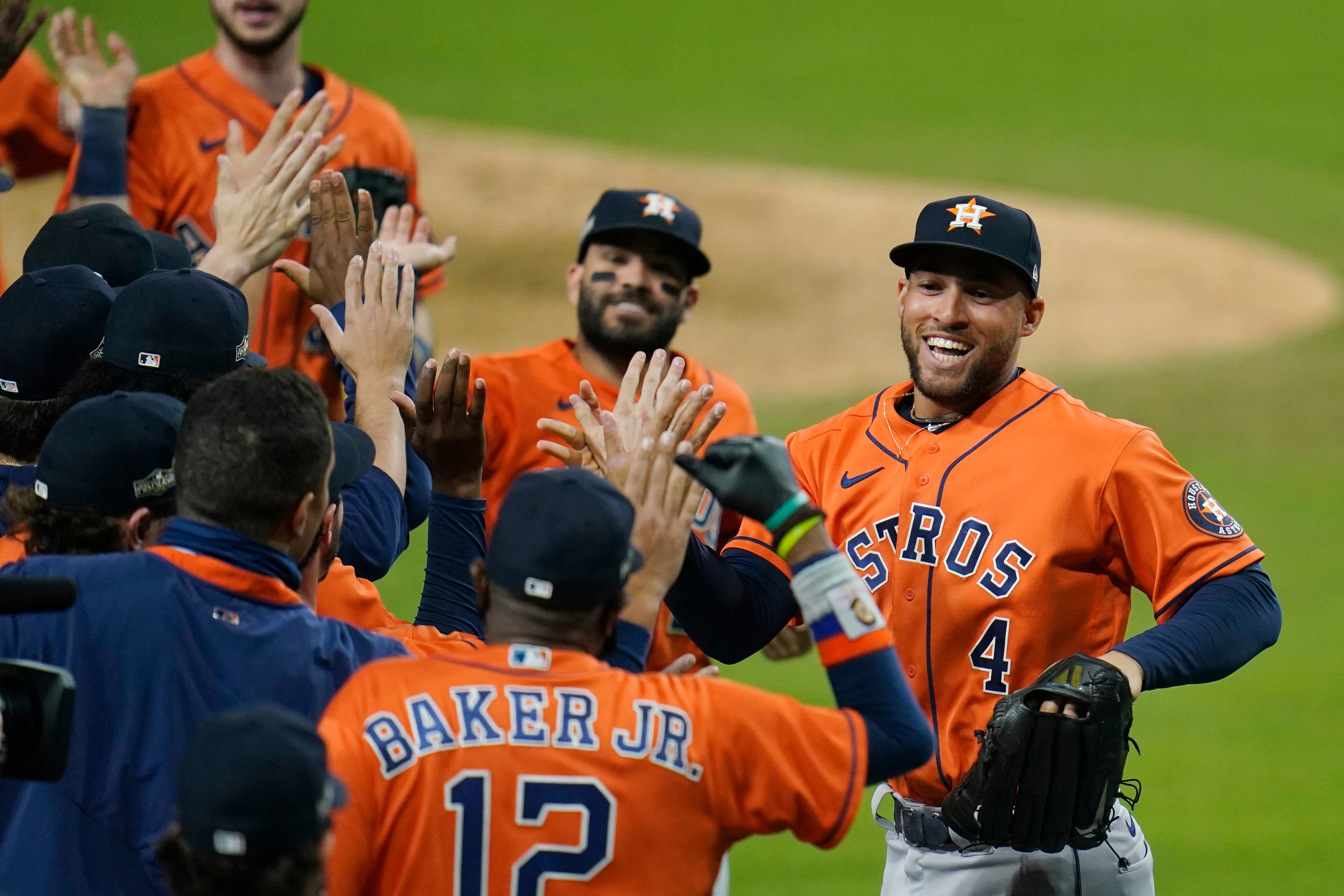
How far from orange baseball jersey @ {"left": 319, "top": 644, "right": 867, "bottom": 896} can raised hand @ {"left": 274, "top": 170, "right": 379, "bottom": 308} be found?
167 centimetres

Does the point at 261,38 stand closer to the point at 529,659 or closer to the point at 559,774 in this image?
the point at 529,659

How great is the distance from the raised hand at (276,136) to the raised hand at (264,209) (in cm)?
3

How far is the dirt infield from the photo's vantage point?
14477 mm

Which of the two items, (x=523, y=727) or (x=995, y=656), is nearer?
(x=523, y=727)

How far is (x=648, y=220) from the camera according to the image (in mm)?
4855

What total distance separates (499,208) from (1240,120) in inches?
497

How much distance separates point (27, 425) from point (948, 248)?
1.92 metres

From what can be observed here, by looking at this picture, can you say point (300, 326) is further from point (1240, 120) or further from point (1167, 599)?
point (1240, 120)

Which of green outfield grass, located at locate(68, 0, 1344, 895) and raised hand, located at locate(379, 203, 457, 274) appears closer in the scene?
raised hand, located at locate(379, 203, 457, 274)

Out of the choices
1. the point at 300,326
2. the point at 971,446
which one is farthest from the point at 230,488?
Answer: the point at 300,326

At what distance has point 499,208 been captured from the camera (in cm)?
1659

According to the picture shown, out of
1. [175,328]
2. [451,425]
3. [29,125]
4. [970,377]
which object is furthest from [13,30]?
[970,377]

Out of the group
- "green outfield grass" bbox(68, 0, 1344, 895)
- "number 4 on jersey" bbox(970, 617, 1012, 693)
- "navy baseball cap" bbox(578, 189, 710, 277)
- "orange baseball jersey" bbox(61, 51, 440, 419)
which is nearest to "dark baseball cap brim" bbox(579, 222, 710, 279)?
"navy baseball cap" bbox(578, 189, 710, 277)

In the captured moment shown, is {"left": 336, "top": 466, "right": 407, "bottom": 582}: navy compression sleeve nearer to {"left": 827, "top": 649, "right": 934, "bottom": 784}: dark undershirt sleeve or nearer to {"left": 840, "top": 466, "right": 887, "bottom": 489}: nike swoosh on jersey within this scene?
Result: {"left": 840, "top": 466, "right": 887, "bottom": 489}: nike swoosh on jersey
